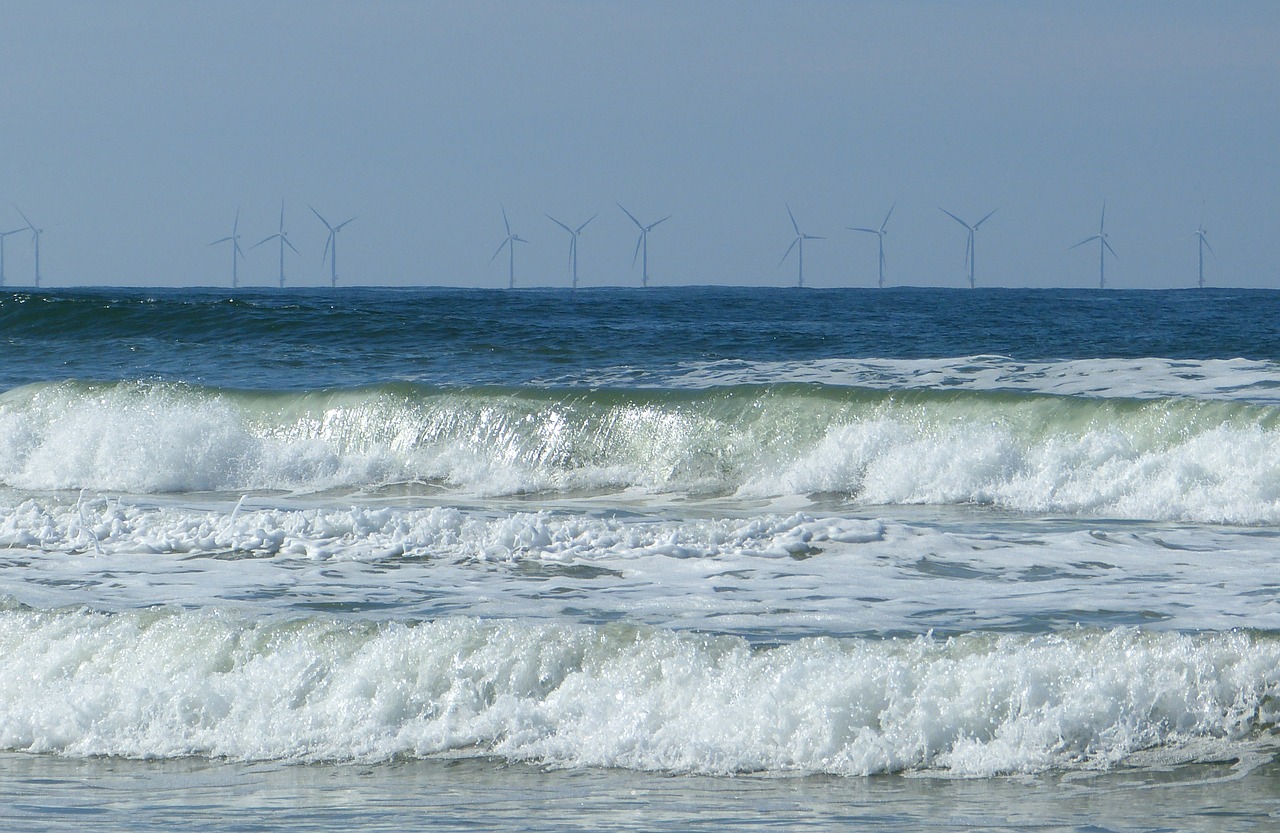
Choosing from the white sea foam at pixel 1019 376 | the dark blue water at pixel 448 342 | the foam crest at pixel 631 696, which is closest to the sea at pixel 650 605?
the foam crest at pixel 631 696

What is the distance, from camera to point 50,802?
6.38 m

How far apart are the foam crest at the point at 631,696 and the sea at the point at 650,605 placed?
0.02 meters

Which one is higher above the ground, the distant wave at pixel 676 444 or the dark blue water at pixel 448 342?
the dark blue water at pixel 448 342

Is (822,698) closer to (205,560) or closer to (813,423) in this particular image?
(205,560)

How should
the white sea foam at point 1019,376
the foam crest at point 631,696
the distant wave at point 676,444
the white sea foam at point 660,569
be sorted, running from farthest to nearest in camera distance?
the white sea foam at point 1019,376, the distant wave at point 676,444, the white sea foam at point 660,569, the foam crest at point 631,696

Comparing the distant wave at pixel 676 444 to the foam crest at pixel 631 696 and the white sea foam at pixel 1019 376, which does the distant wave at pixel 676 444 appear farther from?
the foam crest at pixel 631 696

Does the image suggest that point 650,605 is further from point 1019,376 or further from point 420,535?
point 1019,376

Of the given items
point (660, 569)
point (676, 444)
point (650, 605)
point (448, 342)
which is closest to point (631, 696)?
point (650, 605)

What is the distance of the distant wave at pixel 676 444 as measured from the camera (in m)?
15.8

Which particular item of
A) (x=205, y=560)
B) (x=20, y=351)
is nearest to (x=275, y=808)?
(x=205, y=560)

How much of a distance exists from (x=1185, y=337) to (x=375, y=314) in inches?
804

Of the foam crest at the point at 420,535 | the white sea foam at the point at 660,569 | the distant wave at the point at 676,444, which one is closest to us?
the white sea foam at the point at 660,569

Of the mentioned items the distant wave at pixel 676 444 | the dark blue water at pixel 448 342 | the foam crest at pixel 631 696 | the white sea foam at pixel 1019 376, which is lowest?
the foam crest at pixel 631 696

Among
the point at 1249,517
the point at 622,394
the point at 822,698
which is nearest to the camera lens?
the point at 822,698
